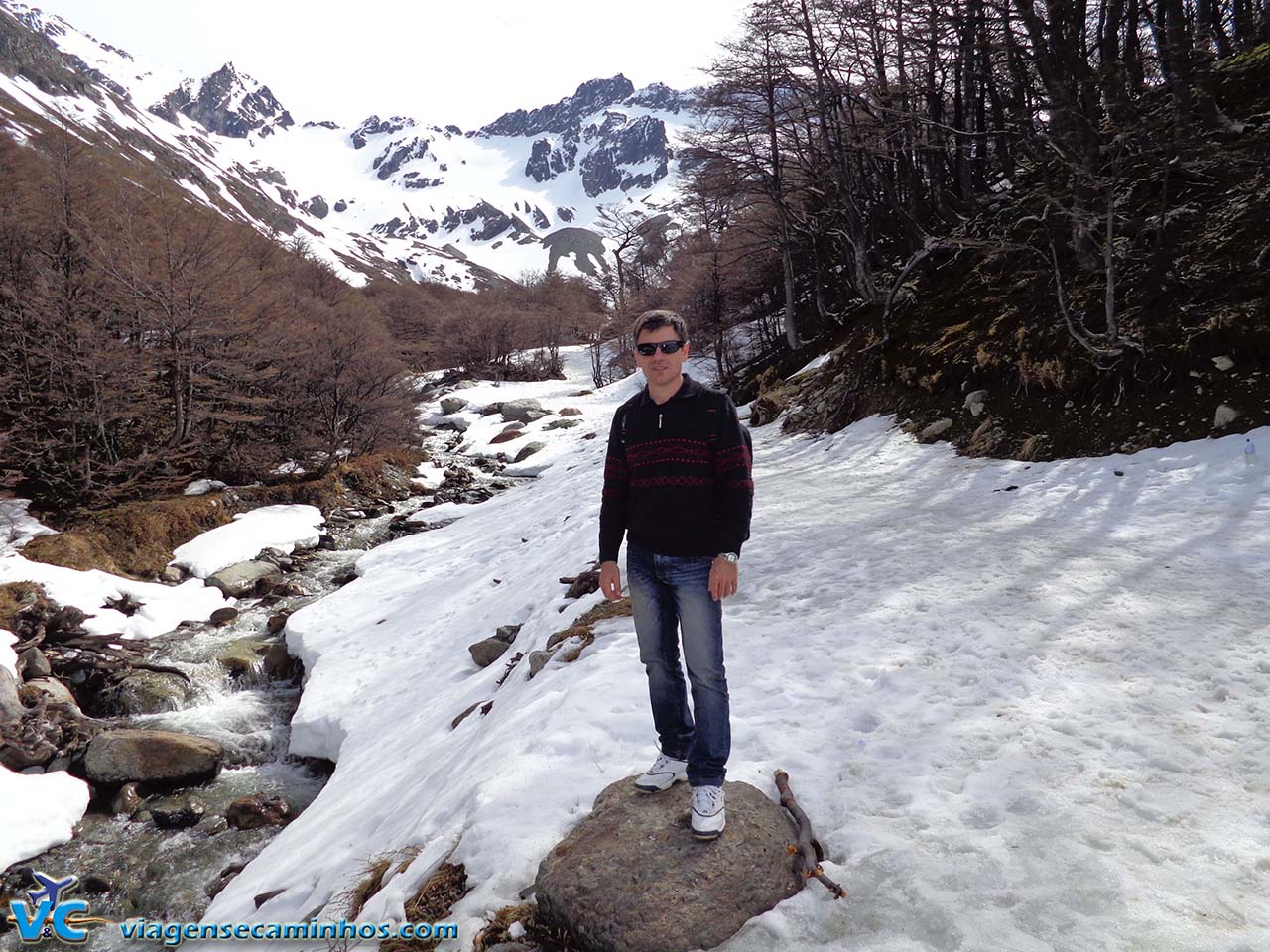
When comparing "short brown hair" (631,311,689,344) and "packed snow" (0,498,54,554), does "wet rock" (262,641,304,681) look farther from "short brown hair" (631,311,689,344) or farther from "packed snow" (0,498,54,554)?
"short brown hair" (631,311,689,344)

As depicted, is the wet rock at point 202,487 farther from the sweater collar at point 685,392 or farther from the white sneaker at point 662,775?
the sweater collar at point 685,392

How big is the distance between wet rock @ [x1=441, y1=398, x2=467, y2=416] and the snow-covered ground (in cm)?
3484

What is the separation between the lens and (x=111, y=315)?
16.8m

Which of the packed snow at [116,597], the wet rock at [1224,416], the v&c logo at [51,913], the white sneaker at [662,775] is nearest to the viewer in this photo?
the white sneaker at [662,775]

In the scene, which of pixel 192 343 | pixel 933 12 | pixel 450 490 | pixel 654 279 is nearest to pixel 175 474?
pixel 192 343

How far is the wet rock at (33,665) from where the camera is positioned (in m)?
9.70

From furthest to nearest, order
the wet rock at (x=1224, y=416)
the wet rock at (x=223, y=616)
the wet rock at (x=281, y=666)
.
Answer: the wet rock at (x=223, y=616) < the wet rock at (x=281, y=666) < the wet rock at (x=1224, y=416)

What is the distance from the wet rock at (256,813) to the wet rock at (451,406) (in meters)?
36.7

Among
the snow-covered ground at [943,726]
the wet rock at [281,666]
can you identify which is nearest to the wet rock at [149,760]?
the snow-covered ground at [943,726]

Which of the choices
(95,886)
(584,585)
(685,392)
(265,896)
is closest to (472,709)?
(584,585)

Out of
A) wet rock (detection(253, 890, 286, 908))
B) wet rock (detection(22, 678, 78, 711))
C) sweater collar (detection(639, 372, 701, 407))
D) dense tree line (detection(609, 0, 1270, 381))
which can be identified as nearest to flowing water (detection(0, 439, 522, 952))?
wet rock (detection(22, 678, 78, 711))

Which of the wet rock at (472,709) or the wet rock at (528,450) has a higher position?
the wet rock at (528,450)

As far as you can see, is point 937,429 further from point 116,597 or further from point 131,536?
point 131,536

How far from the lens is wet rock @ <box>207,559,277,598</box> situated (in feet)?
45.6
